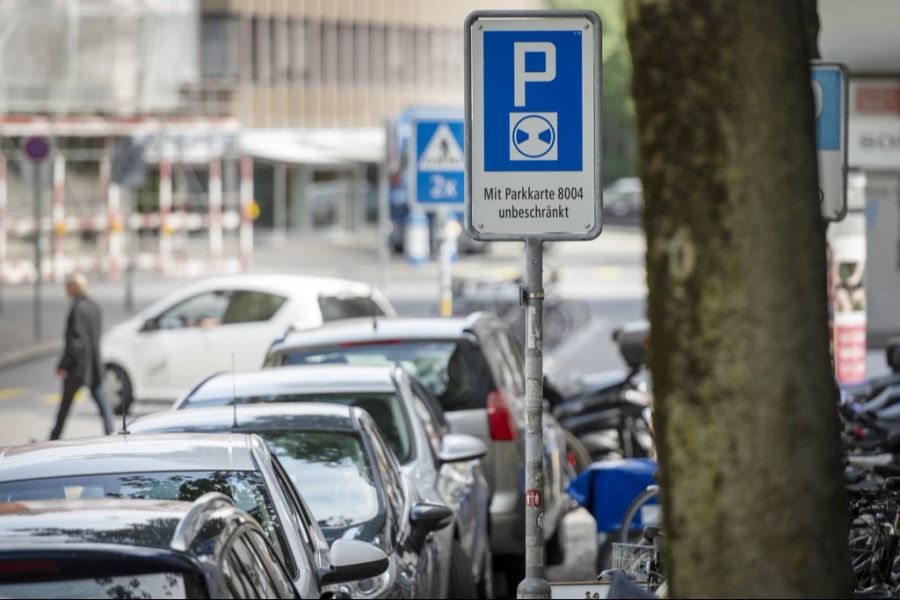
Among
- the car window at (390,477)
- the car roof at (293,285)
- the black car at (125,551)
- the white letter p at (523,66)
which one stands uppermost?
the white letter p at (523,66)

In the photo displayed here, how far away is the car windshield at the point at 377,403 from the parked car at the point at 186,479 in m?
2.92

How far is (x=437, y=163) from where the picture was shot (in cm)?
1880

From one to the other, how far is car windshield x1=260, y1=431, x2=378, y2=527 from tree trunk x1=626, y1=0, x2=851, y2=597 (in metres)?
3.95

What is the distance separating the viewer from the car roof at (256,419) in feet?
27.2

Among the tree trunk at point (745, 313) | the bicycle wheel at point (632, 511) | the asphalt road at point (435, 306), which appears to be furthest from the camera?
the asphalt road at point (435, 306)

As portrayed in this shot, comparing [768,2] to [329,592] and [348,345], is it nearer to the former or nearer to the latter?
[329,592]

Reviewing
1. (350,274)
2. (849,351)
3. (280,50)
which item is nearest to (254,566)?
(849,351)

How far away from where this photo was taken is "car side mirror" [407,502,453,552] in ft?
26.5

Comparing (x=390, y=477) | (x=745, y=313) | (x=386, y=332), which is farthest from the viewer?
(x=386, y=332)

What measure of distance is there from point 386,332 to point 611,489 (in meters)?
1.94

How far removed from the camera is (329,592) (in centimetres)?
629

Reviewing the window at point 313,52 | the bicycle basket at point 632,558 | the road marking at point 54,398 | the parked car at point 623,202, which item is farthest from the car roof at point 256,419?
the parked car at point 623,202

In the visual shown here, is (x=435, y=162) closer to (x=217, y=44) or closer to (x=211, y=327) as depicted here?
(x=211, y=327)

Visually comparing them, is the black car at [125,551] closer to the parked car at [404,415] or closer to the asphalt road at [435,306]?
the parked car at [404,415]
